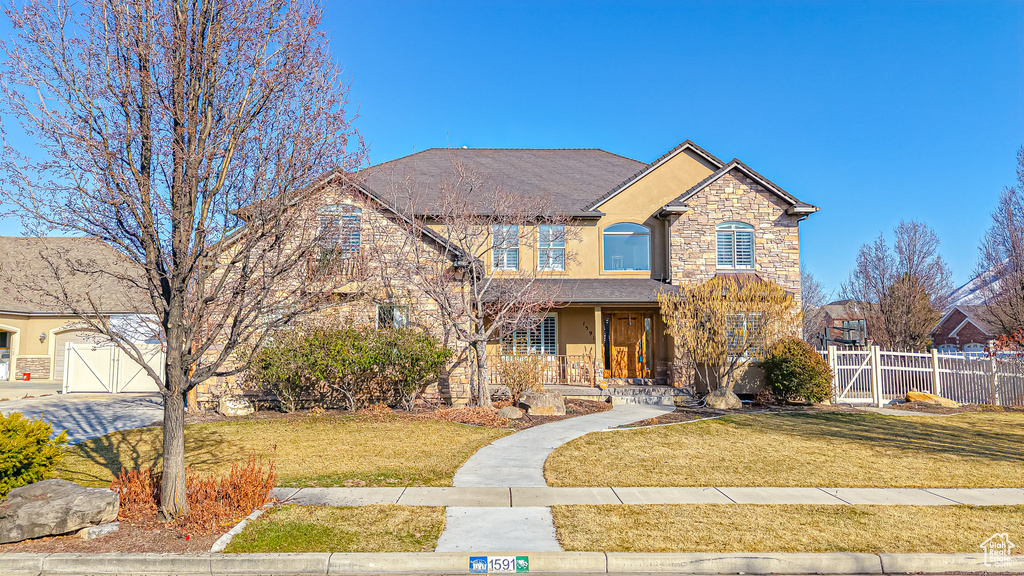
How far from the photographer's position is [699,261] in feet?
64.7

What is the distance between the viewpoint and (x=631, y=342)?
20.4 metres

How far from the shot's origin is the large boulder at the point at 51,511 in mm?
5973

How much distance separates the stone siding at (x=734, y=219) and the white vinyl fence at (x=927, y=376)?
3336 mm

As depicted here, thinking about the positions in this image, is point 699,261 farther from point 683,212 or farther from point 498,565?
point 498,565

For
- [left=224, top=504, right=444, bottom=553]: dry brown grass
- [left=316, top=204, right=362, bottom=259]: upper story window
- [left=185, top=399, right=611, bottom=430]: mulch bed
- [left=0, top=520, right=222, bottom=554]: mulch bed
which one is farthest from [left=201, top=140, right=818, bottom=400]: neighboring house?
[left=0, top=520, right=222, bottom=554]: mulch bed

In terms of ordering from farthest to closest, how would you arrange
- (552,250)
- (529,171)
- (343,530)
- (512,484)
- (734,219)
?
(529,171) < (552,250) < (734,219) < (512,484) < (343,530)

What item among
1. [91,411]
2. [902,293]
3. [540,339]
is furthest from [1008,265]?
[91,411]

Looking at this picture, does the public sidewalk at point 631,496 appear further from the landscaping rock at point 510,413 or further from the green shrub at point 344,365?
the green shrub at point 344,365

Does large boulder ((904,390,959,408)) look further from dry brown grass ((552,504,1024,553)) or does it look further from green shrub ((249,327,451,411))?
green shrub ((249,327,451,411))

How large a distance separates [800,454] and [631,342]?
10.2 m

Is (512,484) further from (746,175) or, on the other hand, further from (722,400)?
(746,175)

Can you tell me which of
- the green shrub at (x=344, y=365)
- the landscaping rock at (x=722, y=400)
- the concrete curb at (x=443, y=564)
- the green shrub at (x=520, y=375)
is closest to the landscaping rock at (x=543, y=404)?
the green shrub at (x=520, y=375)

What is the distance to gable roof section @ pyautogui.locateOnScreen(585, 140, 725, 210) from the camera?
67.2 ft

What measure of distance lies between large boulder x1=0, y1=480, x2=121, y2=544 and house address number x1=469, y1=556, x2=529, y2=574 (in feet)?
12.9
